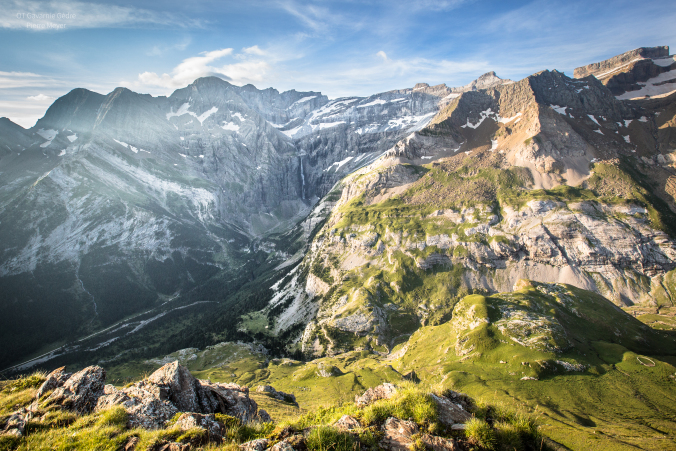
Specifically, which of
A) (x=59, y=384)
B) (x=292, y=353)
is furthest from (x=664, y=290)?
(x=59, y=384)

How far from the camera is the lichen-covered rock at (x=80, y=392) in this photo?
56.3 ft

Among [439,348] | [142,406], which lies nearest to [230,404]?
[142,406]

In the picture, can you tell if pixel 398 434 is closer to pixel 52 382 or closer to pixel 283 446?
pixel 283 446

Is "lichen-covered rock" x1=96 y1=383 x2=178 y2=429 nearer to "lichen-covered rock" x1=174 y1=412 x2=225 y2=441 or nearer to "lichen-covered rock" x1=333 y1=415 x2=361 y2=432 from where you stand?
"lichen-covered rock" x1=174 y1=412 x2=225 y2=441

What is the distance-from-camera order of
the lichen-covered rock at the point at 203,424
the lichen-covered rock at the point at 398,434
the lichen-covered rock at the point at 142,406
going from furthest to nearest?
the lichen-covered rock at the point at 142,406 < the lichen-covered rock at the point at 203,424 < the lichen-covered rock at the point at 398,434

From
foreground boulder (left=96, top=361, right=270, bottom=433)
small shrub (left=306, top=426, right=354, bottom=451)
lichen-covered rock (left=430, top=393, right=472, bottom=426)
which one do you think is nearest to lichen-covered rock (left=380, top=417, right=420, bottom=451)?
small shrub (left=306, top=426, right=354, bottom=451)

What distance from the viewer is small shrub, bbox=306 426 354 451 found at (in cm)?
1090

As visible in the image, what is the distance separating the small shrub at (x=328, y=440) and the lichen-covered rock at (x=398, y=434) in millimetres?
1734

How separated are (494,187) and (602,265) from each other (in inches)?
2843

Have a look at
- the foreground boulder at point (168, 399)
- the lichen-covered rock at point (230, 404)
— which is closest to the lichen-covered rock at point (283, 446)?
the foreground boulder at point (168, 399)

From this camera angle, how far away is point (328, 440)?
1116 centimetres

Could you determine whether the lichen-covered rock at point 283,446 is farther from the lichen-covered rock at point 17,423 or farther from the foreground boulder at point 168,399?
the lichen-covered rock at point 17,423

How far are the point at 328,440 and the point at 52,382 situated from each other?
20312 millimetres

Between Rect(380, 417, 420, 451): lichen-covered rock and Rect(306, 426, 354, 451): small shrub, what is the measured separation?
68.3 inches
